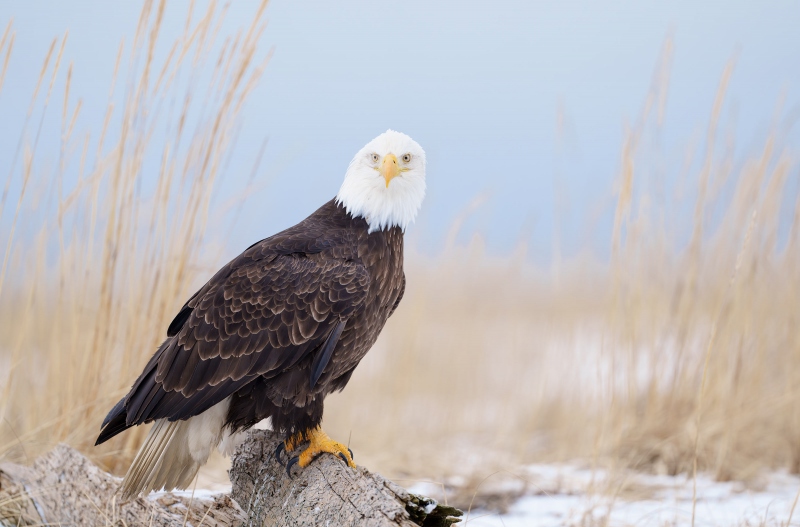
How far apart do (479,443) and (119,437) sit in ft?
11.9

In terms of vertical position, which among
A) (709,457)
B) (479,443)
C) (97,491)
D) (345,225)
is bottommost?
(479,443)

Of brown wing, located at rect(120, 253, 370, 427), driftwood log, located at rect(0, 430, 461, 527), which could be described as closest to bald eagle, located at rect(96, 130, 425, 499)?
brown wing, located at rect(120, 253, 370, 427)

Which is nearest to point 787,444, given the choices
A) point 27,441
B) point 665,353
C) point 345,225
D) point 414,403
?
point 665,353

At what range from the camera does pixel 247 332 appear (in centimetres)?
323

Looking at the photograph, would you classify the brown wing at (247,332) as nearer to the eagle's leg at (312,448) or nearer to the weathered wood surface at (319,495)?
the eagle's leg at (312,448)

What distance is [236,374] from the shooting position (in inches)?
125

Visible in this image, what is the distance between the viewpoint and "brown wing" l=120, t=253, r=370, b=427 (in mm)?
3156

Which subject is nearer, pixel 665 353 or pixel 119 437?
pixel 119 437

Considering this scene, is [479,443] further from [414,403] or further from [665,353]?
[665,353]

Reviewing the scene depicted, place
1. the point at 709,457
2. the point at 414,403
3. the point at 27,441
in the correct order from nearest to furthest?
the point at 27,441 → the point at 709,457 → the point at 414,403

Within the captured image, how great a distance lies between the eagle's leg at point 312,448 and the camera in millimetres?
3248

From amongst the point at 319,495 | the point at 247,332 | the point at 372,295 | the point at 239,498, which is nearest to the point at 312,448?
the point at 319,495

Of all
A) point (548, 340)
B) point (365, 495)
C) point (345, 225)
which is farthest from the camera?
point (548, 340)

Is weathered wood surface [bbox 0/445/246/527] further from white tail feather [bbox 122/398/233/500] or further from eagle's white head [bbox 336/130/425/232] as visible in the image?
eagle's white head [bbox 336/130/425/232]
